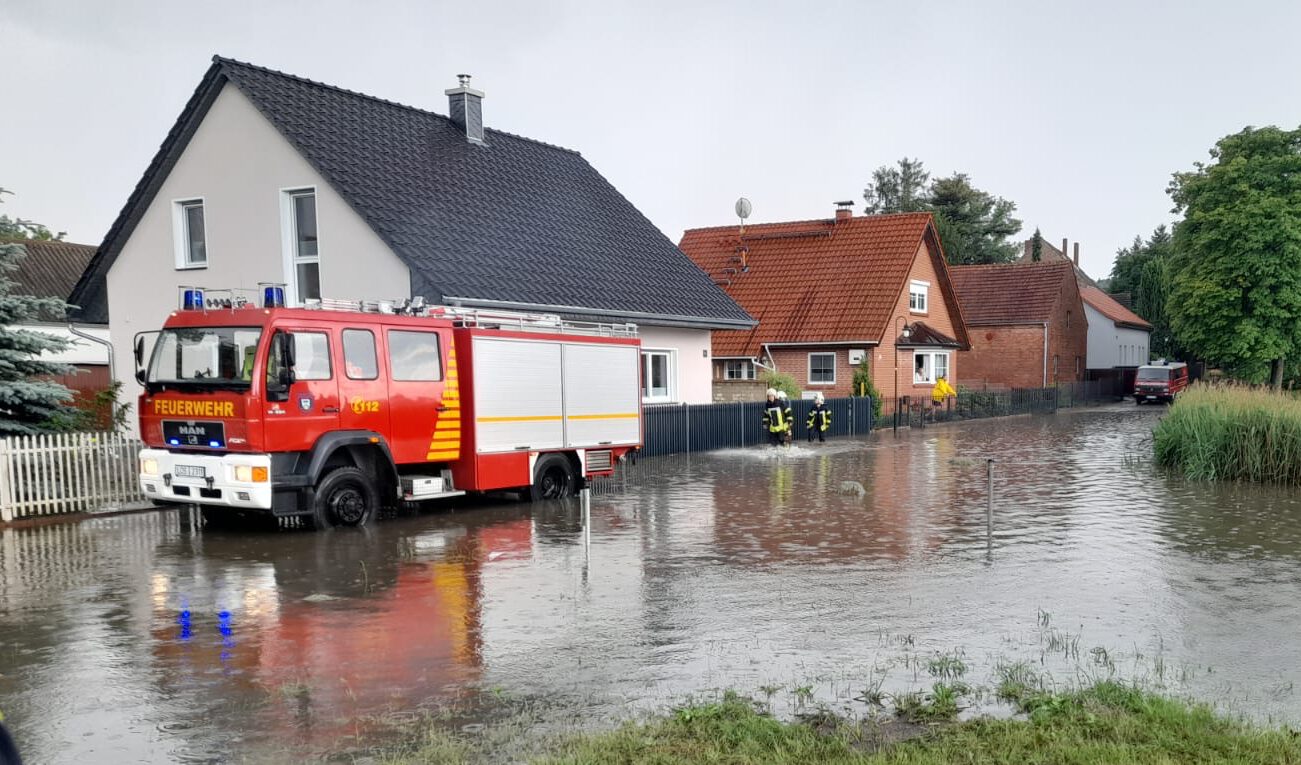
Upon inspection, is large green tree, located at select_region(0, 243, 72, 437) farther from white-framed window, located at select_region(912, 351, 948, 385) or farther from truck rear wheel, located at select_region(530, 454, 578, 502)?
white-framed window, located at select_region(912, 351, 948, 385)

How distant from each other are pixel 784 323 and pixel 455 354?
23404 millimetres

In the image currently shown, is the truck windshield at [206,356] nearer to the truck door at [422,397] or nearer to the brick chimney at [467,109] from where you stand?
the truck door at [422,397]

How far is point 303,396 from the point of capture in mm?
12289

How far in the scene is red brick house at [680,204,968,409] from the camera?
35.1 m

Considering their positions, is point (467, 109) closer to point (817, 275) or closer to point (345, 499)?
point (345, 499)

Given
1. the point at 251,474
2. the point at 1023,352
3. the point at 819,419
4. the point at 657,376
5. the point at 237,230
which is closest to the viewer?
the point at 251,474

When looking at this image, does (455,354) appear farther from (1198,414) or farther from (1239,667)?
(1198,414)

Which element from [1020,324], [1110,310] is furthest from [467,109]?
[1110,310]

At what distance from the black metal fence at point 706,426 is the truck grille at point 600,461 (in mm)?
5794

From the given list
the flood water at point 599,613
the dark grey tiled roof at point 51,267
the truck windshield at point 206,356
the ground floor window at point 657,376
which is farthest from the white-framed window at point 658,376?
the dark grey tiled roof at point 51,267

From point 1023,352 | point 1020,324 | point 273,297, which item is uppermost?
point 1020,324

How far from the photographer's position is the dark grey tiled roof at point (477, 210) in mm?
19516

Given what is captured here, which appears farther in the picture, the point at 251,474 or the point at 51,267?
the point at 51,267

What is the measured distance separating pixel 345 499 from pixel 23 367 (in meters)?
6.85
